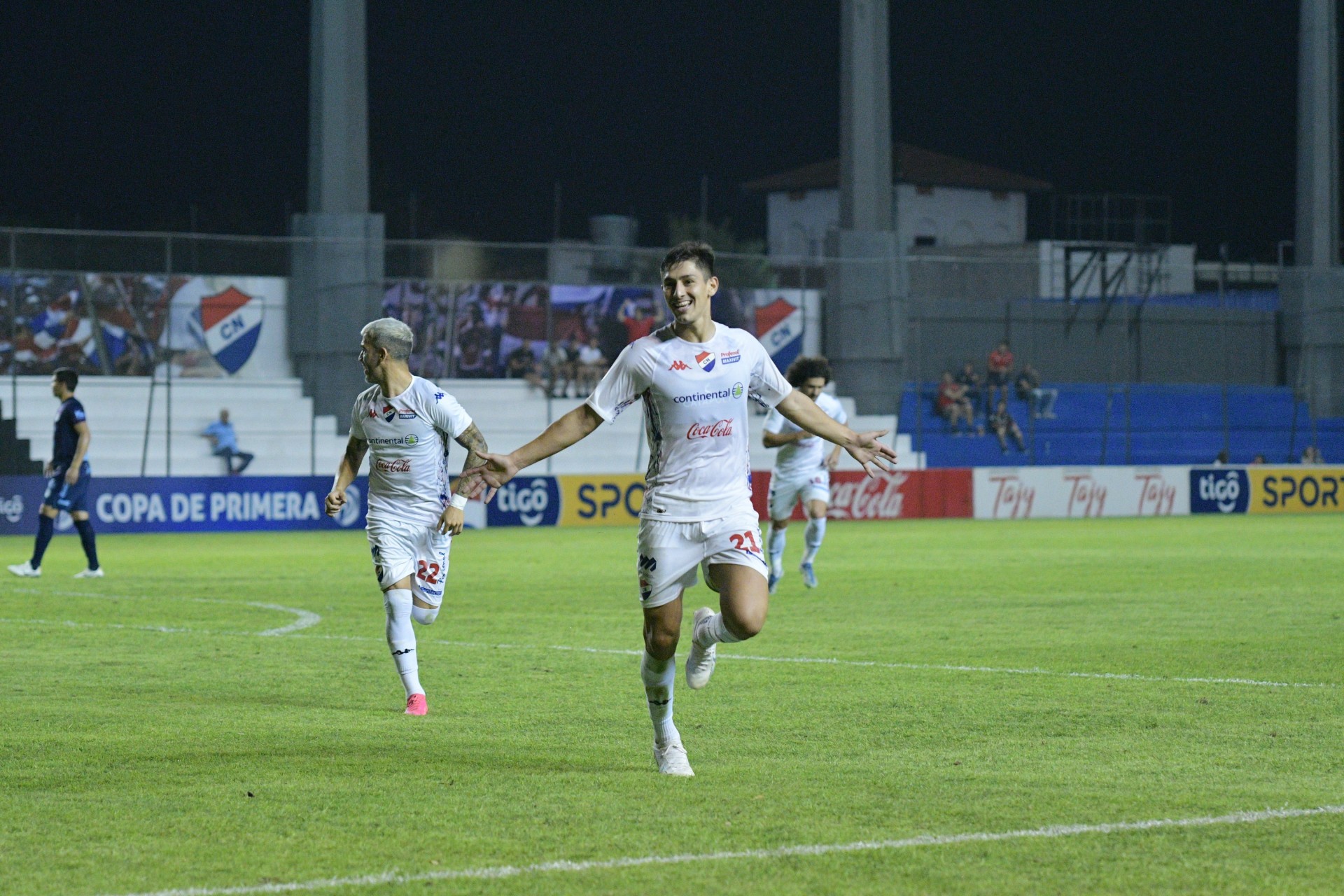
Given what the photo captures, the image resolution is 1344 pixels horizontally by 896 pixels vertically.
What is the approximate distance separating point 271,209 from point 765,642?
183 ft

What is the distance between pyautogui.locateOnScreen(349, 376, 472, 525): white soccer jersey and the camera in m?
10.1

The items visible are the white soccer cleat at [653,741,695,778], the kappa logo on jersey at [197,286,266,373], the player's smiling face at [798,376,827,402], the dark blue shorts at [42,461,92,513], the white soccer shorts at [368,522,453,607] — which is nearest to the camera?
the white soccer cleat at [653,741,695,778]

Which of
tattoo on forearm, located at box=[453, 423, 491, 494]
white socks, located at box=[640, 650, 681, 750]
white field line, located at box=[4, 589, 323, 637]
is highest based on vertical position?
tattoo on forearm, located at box=[453, 423, 491, 494]

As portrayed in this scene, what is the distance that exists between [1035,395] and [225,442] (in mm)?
17222

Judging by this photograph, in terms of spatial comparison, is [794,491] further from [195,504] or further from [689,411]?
[195,504]

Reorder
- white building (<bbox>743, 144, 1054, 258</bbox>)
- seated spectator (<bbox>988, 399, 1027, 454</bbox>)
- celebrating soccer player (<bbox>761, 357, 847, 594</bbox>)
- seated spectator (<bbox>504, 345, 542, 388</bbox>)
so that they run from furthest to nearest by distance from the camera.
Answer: white building (<bbox>743, 144, 1054, 258</bbox>) < seated spectator (<bbox>988, 399, 1027, 454</bbox>) < seated spectator (<bbox>504, 345, 542, 388</bbox>) < celebrating soccer player (<bbox>761, 357, 847, 594</bbox>)

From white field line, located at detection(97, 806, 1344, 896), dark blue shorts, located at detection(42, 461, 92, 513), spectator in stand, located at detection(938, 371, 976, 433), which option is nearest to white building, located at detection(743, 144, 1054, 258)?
spectator in stand, located at detection(938, 371, 976, 433)

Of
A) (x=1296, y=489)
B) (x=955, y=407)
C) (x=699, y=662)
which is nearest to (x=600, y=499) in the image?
(x=955, y=407)

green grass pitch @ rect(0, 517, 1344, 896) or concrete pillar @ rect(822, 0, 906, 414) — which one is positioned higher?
concrete pillar @ rect(822, 0, 906, 414)

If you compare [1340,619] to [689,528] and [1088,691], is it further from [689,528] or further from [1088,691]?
Result: [689,528]

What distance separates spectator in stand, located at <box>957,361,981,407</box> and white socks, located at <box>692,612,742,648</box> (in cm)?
3072

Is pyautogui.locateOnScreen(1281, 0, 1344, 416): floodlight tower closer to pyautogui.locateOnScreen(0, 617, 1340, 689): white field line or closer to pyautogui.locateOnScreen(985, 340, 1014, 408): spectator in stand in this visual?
pyautogui.locateOnScreen(985, 340, 1014, 408): spectator in stand

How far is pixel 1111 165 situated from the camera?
246 feet

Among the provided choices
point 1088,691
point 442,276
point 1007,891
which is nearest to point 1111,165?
point 442,276
